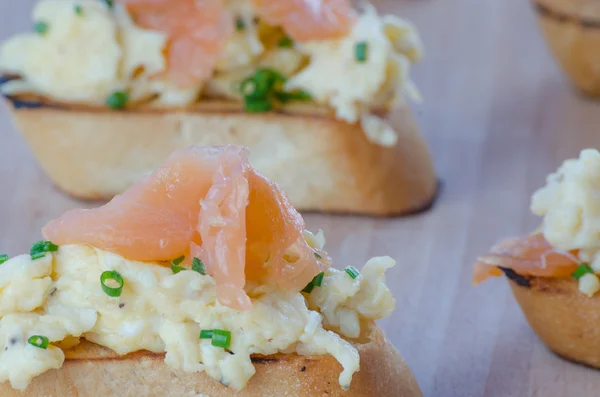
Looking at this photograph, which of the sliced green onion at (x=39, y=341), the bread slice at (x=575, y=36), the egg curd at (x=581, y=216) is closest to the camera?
the sliced green onion at (x=39, y=341)

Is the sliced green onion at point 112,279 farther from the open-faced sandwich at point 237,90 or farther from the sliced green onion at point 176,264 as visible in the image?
the open-faced sandwich at point 237,90

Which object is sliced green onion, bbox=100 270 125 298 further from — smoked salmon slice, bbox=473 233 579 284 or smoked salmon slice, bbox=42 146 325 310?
smoked salmon slice, bbox=473 233 579 284

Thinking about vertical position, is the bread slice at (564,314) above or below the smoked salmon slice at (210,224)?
below

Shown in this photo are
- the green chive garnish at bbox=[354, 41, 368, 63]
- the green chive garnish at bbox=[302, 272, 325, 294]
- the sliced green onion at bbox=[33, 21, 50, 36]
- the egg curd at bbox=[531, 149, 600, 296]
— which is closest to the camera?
the green chive garnish at bbox=[302, 272, 325, 294]

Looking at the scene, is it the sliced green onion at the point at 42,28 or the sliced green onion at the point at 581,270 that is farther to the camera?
the sliced green onion at the point at 42,28

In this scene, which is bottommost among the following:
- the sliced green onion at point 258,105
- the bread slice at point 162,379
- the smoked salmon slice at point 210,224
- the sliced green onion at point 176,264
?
the sliced green onion at point 258,105

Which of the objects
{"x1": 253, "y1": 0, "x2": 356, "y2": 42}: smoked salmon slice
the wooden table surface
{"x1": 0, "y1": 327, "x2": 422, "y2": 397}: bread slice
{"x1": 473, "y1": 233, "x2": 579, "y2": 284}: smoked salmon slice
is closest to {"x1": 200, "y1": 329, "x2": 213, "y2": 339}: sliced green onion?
{"x1": 0, "y1": 327, "x2": 422, "y2": 397}: bread slice

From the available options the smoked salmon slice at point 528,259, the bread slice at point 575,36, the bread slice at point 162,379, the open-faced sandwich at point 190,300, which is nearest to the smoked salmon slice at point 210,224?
the open-faced sandwich at point 190,300
